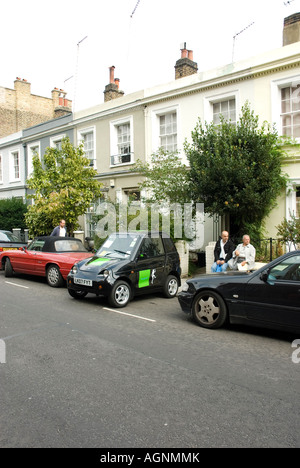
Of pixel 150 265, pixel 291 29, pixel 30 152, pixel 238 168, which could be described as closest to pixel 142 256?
pixel 150 265

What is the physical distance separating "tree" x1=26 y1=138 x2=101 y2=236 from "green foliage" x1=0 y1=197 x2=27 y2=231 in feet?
23.5

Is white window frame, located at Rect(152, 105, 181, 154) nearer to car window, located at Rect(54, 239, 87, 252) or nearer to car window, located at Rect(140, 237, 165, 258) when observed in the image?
car window, located at Rect(54, 239, 87, 252)

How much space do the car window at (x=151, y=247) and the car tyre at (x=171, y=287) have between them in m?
0.74

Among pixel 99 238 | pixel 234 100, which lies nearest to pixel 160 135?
pixel 234 100

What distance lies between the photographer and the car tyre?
952cm

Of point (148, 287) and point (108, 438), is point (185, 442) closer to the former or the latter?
point (108, 438)

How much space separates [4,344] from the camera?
5.63m

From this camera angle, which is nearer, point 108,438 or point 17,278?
point 108,438

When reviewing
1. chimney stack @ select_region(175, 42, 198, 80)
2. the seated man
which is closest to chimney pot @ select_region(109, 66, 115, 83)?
chimney stack @ select_region(175, 42, 198, 80)

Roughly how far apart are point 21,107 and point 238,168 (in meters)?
25.1

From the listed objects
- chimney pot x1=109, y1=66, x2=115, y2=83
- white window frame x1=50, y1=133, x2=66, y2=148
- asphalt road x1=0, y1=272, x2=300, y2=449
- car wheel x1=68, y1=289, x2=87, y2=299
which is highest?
chimney pot x1=109, y1=66, x2=115, y2=83

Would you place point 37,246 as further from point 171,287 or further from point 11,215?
point 11,215

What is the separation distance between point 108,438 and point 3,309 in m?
5.38

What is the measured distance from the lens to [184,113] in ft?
51.2
